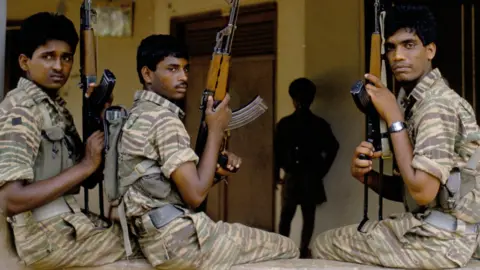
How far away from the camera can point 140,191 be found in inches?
124

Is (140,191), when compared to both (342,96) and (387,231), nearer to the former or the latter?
(387,231)

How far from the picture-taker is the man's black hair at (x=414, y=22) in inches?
128

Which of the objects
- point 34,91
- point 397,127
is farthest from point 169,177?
point 397,127

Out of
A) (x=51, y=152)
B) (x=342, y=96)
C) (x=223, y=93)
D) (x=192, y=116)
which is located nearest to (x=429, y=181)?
(x=223, y=93)

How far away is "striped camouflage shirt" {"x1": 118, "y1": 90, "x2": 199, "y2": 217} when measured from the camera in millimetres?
3068

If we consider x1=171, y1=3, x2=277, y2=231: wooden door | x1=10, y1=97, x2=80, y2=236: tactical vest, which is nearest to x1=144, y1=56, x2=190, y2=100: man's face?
x1=10, y1=97, x2=80, y2=236: tactical vest

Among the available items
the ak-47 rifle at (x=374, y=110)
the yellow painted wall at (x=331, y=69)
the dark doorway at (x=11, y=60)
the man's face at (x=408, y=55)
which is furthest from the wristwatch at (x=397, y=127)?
the dark doorway at (x=11, y=60)

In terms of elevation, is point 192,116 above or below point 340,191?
above

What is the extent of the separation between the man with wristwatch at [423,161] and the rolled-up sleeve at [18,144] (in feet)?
4.92

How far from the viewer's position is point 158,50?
330cm

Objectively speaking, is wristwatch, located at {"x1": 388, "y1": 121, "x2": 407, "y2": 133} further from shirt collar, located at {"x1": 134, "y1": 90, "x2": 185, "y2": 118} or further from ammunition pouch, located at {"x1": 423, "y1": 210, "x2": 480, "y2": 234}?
shirt collar, located at {"x1": 134, "y1": 90, "x2": 185, "y2": 118}

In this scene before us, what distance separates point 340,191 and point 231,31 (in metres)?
2.67

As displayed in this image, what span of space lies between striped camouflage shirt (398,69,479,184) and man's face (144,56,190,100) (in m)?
1.10

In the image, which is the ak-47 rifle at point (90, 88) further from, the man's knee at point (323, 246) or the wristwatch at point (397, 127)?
the wristwatch at point (397, 127)
